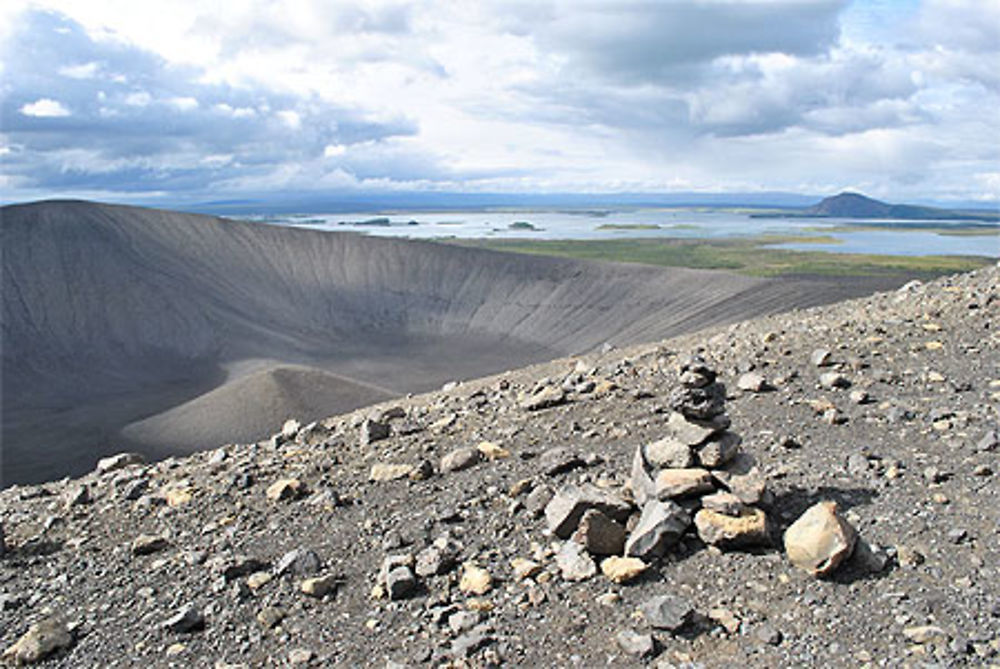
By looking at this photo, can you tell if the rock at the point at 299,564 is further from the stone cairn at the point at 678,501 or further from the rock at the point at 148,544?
the stone cairn at the point at 678,501

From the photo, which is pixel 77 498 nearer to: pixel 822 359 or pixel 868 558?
pixel 868 558

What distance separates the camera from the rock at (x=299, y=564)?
7543 millimetres

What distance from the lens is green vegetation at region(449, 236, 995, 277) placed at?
99.8 metres

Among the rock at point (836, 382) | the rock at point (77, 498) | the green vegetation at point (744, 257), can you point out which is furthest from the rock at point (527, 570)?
the green vegetation at point (744, 257)

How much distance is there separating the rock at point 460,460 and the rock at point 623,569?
9.44ft

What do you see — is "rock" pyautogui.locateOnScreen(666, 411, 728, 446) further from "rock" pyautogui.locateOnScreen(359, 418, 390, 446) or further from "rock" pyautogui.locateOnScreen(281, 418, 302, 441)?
"rock" pyautogui.locateOnScreen(281, 418, 302, 441)

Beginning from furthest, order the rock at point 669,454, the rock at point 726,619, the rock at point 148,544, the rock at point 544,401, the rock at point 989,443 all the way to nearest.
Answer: the rock at point 544,401
the rock at point 148,544
the rock at point 989,443
the rock at point 669,454
the rock at point 726,619

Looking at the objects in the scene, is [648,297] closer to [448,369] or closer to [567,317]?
[567,317]

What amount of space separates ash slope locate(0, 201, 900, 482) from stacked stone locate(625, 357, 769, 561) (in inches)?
1151

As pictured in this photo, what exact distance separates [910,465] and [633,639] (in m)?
3.71

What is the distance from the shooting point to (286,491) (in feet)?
30.5

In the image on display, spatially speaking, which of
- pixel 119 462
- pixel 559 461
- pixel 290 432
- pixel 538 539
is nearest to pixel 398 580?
pixel 538 539

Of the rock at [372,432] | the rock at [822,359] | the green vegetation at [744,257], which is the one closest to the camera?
the rock at [372,432]

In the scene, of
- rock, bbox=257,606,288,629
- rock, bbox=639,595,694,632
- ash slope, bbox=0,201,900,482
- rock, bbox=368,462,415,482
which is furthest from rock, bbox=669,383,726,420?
ash slope, bbox=0,201,900,482
